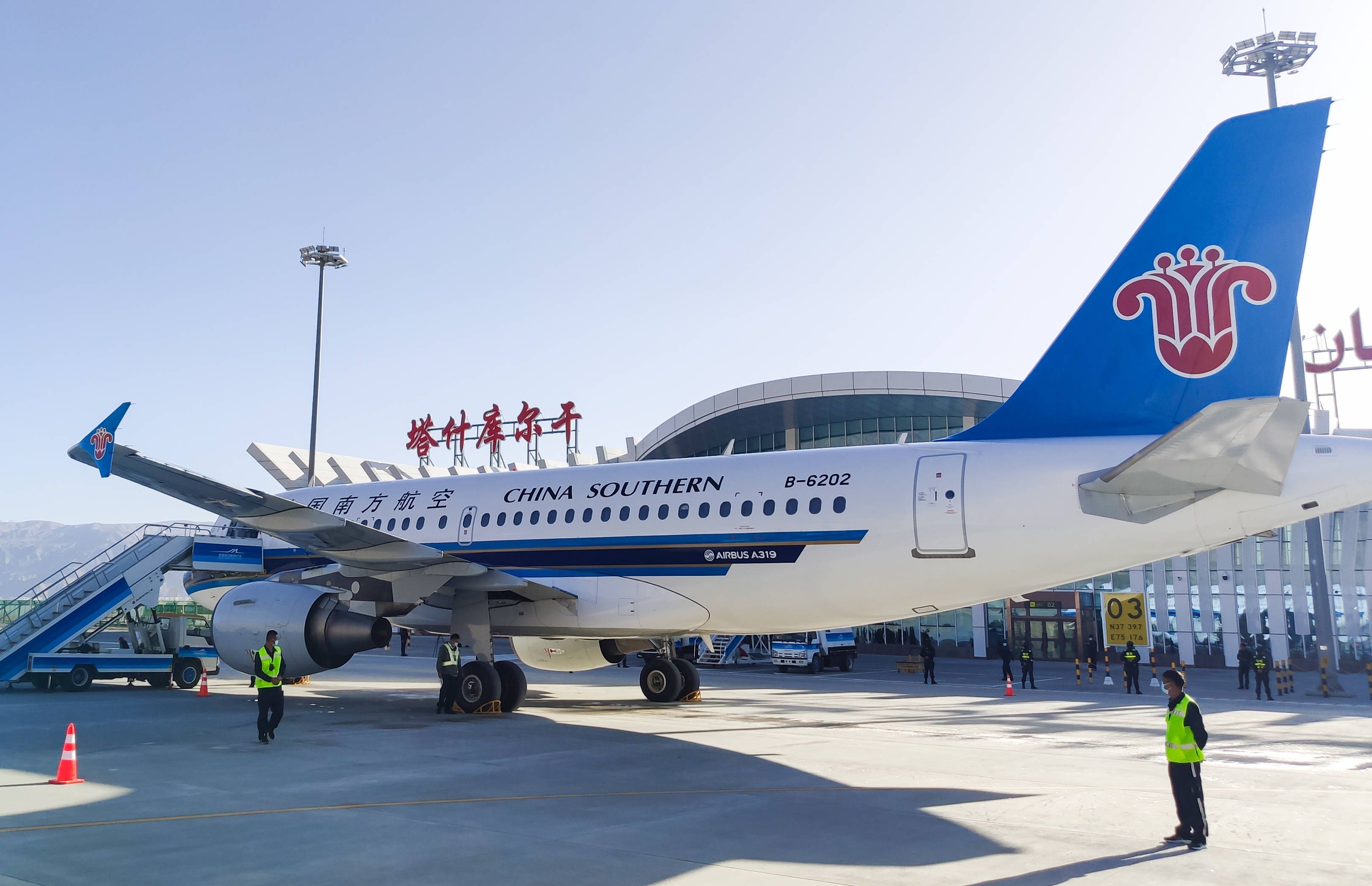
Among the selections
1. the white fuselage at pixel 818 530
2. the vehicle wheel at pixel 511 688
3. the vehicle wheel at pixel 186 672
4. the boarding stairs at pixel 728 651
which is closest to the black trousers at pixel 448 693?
the vehicle wheel at pixel 511 688

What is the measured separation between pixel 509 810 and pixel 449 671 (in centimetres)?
784

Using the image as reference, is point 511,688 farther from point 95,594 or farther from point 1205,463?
point 1205,463

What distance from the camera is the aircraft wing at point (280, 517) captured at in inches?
516

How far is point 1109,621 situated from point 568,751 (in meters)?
20.5

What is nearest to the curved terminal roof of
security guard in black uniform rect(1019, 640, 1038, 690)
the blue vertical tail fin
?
security guard in black uniform rect(1019, 640, 1038, 690)

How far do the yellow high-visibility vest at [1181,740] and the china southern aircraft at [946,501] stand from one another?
2988 millimetres

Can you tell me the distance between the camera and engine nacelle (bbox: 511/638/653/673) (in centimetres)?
1795

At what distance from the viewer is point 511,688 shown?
16.3 m

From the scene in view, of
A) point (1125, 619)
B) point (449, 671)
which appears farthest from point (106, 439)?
point (1125, 619)

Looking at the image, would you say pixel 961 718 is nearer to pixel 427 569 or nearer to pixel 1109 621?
pixel 427 569

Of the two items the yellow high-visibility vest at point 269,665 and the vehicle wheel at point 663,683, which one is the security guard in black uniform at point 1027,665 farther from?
the yellow high-visibility vest at point 269,665

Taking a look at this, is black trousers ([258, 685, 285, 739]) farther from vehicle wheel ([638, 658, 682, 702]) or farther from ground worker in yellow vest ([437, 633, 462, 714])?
vehicle wheel ([638, 658, 682, 702])

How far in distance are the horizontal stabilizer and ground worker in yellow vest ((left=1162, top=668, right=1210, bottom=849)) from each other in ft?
8.67

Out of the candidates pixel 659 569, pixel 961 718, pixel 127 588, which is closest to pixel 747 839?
pixel 659 569
